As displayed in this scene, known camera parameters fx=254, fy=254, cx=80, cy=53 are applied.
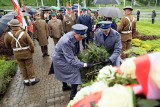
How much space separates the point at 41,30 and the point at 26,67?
303cm

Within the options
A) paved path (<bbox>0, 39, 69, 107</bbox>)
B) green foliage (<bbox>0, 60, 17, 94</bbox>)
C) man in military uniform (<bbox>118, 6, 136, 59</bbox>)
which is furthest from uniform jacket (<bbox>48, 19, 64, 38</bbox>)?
man in military uniform (<bbox>118, 6, 136, 59</bbox>)

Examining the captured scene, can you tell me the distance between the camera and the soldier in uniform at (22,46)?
625cm

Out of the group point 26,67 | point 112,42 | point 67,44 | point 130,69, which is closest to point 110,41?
point 112,42

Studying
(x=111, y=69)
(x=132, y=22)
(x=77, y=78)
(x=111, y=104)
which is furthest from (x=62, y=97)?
(x=111, y=104)

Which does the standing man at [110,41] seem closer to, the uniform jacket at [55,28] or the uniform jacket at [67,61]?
the uniform jacket at [67,61]

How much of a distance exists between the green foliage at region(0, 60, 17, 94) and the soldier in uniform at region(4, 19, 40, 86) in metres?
0.53

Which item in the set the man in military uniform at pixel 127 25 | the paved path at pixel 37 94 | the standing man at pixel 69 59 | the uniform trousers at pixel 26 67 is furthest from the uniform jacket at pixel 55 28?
the standing man at pixel 69 59

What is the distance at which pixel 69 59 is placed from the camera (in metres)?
A: 4.74

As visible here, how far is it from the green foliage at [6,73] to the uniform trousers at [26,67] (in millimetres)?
508

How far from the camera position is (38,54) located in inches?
416

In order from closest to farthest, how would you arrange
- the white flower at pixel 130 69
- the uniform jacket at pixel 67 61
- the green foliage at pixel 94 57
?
the white flower at pixel 130 69 → the green foliage at pixel 94 57 → the uniform jacket at pixel 67 61

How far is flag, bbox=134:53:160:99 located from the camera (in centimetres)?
121

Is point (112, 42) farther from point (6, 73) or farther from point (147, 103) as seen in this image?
point (147, 103)

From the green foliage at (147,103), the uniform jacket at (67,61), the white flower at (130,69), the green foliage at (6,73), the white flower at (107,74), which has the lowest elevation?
the green foliage at (6,73)
